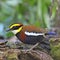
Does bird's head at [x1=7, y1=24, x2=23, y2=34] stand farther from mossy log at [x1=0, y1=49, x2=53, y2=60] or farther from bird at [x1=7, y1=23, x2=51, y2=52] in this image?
mossy log at [x1=0, y1=49, x2=53, y2=60]

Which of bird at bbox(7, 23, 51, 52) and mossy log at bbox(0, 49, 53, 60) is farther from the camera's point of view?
bird at bbox(7, 23, 51, 52)

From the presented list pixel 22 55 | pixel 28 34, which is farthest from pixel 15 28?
pixel 22 55

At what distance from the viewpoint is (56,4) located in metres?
3.76

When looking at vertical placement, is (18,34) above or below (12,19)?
above

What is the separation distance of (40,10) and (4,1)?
44.4 inches

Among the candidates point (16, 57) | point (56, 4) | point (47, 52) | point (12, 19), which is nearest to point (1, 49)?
point (16, 57)

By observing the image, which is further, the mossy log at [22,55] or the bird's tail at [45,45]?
the bird's tail at [45,45]

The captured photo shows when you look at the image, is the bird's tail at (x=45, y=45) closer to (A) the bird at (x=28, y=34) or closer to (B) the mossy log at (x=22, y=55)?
(A) the bird at (x=28, y=34)

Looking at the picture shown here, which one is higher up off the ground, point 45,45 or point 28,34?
point 28,34

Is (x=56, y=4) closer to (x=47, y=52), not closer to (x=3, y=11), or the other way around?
(x=47, y=52)

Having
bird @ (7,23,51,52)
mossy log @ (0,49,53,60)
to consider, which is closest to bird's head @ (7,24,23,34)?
bird @ (7,23,51,52)

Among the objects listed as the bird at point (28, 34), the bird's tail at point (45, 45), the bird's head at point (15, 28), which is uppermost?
the bird's head at point (15, 28)

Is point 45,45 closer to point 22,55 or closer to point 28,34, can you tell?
point 28,34

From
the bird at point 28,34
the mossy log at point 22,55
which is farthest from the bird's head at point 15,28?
the mossy log at point 22,55
